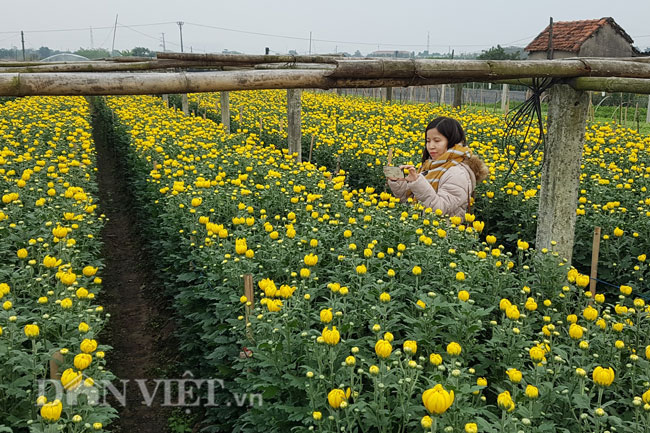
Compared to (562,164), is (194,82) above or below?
above

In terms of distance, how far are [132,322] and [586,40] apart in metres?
29.9

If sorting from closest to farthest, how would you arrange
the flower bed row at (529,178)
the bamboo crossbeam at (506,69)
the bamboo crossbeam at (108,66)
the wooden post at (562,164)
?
the bamboo crossbeam at (506,69) → the wooden post at (562,164) → the flower bed row at (529,178) → the bamboo crossbeam at (108,66)

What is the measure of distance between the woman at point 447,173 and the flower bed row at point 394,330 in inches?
12.0

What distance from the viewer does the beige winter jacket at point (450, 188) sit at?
4.45 meters

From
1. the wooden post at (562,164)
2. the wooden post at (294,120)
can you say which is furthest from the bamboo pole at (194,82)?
the wooden post at (294,120)

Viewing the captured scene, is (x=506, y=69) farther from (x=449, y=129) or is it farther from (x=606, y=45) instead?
(x=606, y=45)

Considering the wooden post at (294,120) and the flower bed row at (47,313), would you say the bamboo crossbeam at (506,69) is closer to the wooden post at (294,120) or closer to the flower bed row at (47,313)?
the flower bed row at (47,313)

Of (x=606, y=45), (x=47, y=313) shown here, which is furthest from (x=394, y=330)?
(x=606, y=45)

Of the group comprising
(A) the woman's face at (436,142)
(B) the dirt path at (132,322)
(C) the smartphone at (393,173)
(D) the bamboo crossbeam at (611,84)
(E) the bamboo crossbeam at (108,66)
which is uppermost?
(E) the bamboo crossbeam at (108,66)

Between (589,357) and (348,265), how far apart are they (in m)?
1.44

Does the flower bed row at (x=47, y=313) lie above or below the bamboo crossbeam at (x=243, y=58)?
below

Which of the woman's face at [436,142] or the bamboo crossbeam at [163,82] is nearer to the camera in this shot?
the bamboo crossbeam at [163,82]

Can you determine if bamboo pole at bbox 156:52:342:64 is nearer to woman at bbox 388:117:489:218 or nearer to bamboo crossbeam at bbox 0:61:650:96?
woman at bbox 388:117:489:218

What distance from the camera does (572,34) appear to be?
29266 mm
